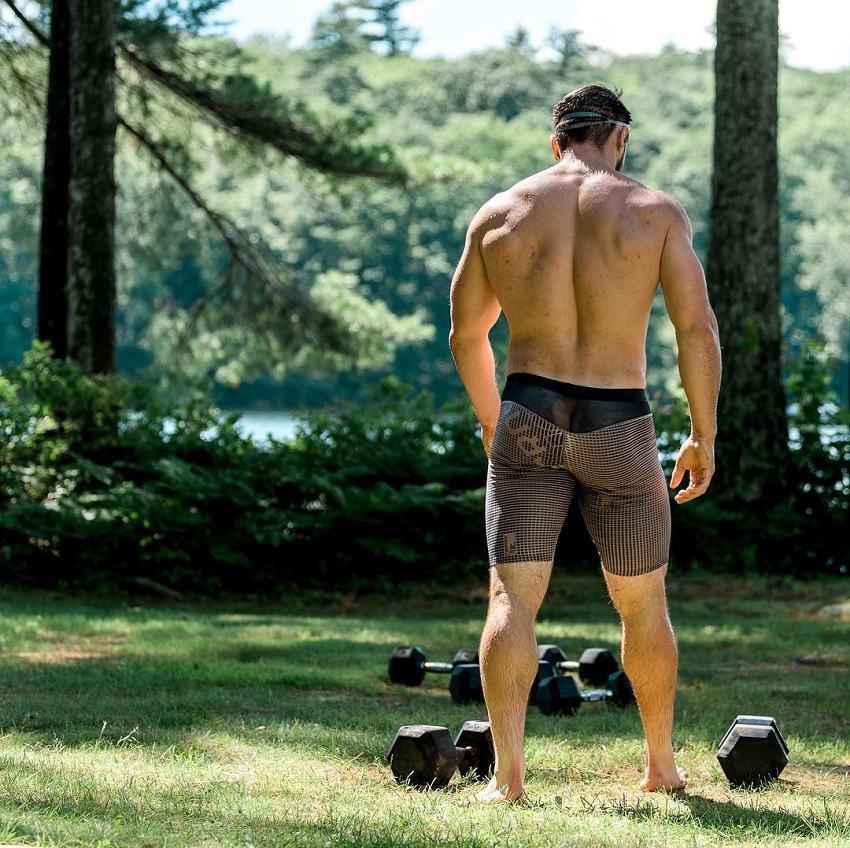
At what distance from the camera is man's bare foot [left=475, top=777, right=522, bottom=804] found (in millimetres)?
4059

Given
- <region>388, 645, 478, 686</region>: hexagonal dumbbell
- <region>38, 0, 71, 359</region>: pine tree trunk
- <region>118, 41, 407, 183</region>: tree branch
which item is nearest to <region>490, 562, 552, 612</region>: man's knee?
<region>388, 645, 478, 686</region>: hexagonal dumbbell

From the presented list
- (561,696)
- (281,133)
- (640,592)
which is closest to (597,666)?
(561,696)

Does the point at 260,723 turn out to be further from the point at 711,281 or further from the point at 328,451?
the point at 711,281

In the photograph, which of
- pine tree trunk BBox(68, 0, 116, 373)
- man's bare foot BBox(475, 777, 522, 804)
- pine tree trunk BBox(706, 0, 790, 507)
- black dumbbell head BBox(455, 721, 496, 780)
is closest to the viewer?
man's bare foot BBox(475, 777, 522, 804)

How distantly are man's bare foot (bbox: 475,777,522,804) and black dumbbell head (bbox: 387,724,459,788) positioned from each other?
19 cm

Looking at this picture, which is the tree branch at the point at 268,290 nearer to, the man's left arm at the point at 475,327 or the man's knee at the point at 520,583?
the man's left arm at the point at 475,327

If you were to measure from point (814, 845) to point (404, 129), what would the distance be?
75.6 metres

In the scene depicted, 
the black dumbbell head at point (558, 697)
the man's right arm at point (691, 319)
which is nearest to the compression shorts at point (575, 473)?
the man's right arm at point (691, 319)

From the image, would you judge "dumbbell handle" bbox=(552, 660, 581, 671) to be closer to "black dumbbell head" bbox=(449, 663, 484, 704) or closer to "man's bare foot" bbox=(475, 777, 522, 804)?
"black dumbbell head" bbox=(449, 663, 484, 704)

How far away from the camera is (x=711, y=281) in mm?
11695

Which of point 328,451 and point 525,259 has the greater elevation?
point 525,259

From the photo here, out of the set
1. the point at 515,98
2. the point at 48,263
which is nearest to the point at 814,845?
the point at 48,263

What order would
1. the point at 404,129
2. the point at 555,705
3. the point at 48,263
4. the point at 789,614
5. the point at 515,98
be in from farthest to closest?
the point at 515,98, the point at 404,129, the point at 48,263, the point at 789,614, the point at 555,705

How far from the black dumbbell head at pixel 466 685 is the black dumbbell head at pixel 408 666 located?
48 centimetres
